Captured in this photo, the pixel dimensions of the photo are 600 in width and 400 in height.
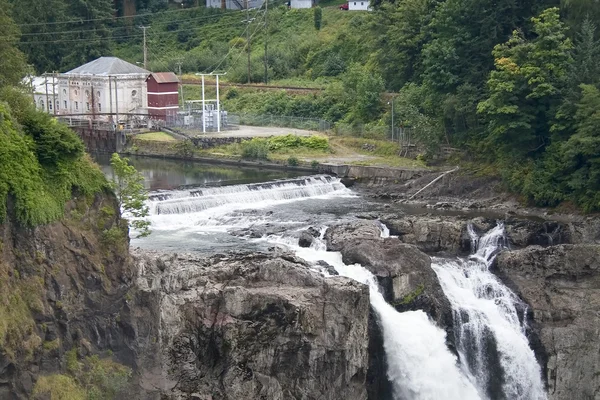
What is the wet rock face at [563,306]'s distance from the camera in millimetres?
43281

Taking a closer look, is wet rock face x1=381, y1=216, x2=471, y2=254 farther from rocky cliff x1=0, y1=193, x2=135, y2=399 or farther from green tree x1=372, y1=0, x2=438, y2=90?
green tree x1=372, y1=0, x2=438, y2=90

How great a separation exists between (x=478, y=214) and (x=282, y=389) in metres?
19.0

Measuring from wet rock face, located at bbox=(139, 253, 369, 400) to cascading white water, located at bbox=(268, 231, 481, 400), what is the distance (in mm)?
1718

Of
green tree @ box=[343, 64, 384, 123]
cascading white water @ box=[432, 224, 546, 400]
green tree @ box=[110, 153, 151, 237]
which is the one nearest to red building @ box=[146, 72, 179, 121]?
green tree @ box=[343, 64, 384, 123]

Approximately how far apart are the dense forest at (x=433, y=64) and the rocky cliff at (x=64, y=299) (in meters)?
19.8

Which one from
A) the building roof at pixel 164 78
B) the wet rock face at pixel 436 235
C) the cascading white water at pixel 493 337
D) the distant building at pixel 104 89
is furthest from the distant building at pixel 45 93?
the cascading white water at pixel 493 337

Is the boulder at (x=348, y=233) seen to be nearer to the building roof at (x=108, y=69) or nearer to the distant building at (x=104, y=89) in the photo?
the distant building at (x=104, y=89)

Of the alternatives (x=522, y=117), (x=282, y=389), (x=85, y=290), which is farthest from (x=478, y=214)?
(x=85, y=290)

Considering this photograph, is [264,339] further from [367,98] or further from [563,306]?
[367,98]

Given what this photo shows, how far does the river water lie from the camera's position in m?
43.0

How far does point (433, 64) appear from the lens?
66.0 metres

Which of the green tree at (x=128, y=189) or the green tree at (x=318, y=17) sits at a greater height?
the green tree at (x=318, y=17)

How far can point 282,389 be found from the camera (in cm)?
4062

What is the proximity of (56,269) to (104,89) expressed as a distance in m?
49.8
